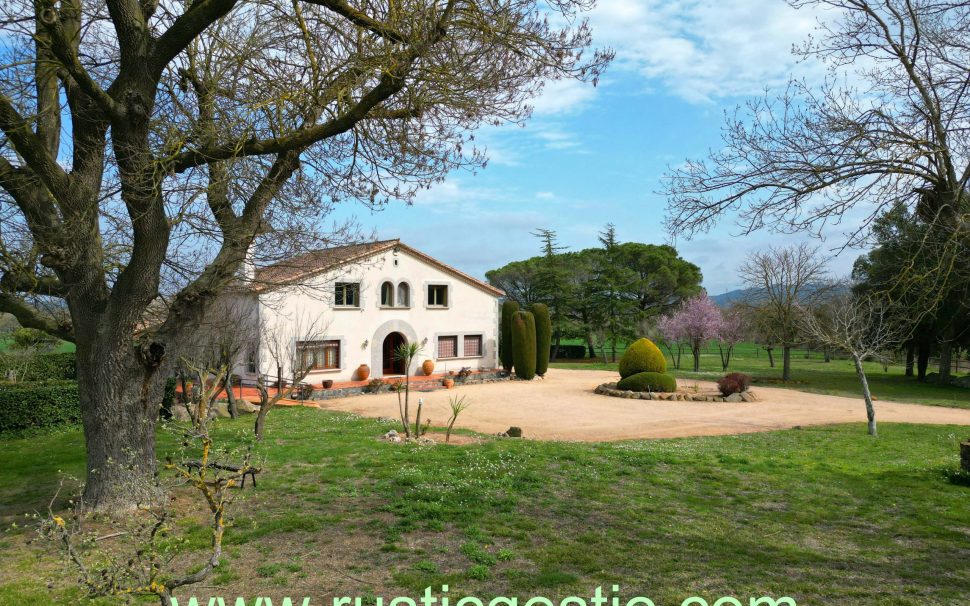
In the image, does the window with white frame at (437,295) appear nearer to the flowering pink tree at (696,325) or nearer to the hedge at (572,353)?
the flowering pink tree at (696,325)

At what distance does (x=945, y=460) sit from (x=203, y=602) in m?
12.8

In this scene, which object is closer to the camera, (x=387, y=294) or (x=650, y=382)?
(x=650, y=382)

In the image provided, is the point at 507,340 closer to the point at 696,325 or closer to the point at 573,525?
the point at 696,325

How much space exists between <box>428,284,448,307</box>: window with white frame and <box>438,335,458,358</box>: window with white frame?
1.89 m

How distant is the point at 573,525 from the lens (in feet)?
23.7

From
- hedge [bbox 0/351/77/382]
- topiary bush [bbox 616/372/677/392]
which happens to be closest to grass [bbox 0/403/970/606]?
hedge [bbox 0/351/77/382]

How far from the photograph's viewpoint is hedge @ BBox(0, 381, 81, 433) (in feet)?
49.1

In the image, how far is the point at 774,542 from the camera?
677cm

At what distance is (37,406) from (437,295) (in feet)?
66.3

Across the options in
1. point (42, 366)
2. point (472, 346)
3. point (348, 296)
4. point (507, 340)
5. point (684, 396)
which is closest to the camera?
point (42, 366)

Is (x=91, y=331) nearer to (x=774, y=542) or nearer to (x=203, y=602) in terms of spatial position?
(x=203, y=602)

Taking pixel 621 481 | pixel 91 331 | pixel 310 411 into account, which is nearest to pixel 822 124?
pixel 621 481

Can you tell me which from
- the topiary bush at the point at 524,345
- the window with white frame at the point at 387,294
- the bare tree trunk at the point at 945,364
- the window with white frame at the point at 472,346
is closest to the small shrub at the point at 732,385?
the topiary bush at the point at 524,345

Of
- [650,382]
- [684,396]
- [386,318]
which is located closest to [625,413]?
[684,396]
